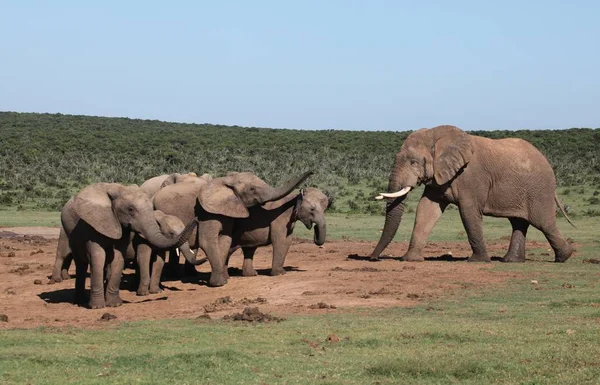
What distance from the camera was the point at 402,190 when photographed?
20.2 meters

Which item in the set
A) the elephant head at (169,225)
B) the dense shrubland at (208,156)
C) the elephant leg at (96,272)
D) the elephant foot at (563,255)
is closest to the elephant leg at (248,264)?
the elephant head at (169,225)

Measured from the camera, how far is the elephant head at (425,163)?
19.9 meters

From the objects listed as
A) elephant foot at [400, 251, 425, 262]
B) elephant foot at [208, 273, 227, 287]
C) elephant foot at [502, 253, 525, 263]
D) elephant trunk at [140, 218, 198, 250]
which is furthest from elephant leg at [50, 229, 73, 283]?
elephant foot at [502, 253, 525, 263]

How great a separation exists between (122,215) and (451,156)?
283 inches

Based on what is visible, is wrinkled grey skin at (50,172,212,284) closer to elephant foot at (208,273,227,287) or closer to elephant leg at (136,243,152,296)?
elephant leg at (136,243,152,296)

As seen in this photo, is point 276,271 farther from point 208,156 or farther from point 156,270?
point 208,156

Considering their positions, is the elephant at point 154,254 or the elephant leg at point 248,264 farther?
the elephant leg at point 248,264

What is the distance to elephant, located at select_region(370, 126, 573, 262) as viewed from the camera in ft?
65.8

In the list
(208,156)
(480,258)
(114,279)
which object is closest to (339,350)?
(114,279)

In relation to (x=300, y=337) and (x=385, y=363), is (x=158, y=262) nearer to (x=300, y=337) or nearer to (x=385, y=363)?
(x=300, y=337)

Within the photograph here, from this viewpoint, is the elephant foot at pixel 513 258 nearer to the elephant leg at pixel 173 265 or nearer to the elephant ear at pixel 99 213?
the elephant leg at pixel 173 265

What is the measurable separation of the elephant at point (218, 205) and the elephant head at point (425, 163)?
291cm

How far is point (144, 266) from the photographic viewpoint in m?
16.7

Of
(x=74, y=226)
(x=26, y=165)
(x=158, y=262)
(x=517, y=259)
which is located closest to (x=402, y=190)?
(x=517, y=259)
